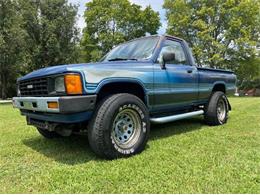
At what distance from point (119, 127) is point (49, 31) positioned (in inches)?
861

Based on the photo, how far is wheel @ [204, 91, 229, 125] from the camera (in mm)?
6152

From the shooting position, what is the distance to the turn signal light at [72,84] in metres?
3.38

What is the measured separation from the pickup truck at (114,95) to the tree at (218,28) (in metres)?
22.7

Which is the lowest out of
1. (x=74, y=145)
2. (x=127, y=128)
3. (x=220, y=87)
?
(x=74, y=145)

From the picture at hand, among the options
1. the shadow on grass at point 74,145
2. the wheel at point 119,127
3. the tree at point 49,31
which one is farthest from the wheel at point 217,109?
the tree at point 49,31

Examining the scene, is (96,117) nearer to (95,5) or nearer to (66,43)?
(66,43)

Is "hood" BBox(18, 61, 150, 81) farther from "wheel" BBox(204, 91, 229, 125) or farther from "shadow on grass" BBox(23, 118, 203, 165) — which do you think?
"wheel" BBox(204, 91, 229, 125)

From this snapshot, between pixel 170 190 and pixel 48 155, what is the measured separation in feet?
6.74

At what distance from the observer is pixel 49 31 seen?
23781 millimetres

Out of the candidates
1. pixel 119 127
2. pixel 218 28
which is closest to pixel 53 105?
pixel 119 127

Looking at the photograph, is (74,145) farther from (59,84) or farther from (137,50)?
(137,50)

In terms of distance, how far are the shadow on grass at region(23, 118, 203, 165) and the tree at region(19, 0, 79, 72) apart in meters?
20.0

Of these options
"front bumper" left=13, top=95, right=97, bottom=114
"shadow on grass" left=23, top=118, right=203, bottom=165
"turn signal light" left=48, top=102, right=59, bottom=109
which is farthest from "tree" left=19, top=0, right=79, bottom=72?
"turn signal light" left=48, top=102, right=59, bottom=109

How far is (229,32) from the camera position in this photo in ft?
90.8
